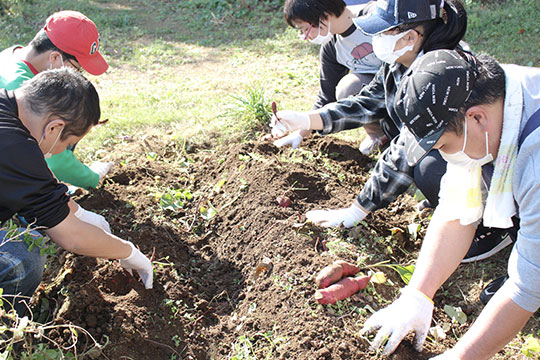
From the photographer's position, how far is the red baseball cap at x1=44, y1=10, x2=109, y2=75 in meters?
3.04

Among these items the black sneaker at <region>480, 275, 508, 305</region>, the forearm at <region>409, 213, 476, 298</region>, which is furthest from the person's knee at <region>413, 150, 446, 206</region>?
the forearm at <region>409, 213, 476, 298</region>

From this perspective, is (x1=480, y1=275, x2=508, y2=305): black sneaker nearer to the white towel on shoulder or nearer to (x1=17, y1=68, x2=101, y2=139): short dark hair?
the white towel on shoulder

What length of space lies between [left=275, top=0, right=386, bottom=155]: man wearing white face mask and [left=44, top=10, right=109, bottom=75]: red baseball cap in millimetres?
1326

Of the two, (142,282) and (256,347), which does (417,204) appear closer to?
(256,347)

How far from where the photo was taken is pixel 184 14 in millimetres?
7676

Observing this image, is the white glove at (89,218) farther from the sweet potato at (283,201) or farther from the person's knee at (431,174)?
the person's knee at (431,174)

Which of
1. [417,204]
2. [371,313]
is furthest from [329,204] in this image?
[371,313]

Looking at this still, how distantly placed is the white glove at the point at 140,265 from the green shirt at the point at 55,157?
97 cm

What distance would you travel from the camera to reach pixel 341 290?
7.71 ft

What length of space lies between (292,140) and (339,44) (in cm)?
86

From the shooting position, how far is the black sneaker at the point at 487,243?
2742mm

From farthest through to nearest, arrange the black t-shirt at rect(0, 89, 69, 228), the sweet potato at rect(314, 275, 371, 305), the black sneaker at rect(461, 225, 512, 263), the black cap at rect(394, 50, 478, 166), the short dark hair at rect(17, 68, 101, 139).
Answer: the black sneaker at rect(461, 225, 512, 263)
the sweet potato at rect(314, 275, 371, 305)
the short dark hair at rect(17, 68, 101, 139)
the black t-shirt at rect(0, 89, 69, 228)
the black cap at rect(394, 50, 478, 166)

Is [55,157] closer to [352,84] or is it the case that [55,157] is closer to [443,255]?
[352,84]

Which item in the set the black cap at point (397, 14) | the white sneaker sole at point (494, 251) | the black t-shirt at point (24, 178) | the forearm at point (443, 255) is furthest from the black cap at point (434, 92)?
the black t-shirt at point (24, 178)
